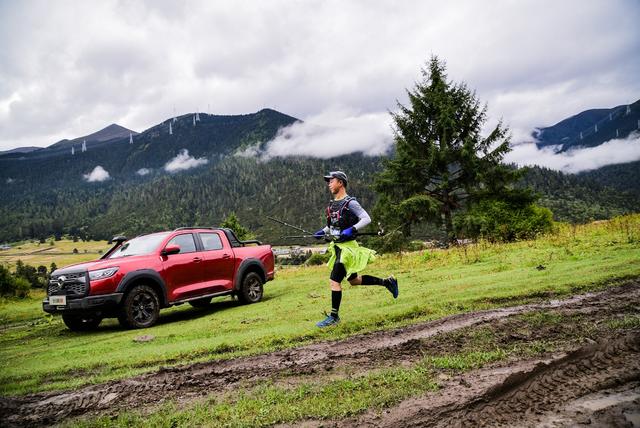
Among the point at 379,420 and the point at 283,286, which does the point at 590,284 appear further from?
the point at 283,286

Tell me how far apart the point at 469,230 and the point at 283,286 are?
12.4 metres

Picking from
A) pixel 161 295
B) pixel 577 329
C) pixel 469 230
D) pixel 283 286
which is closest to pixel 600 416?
pixel 577 329

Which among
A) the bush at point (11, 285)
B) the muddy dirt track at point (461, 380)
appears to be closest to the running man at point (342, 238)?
the muddy dirt track at point (461, 380)

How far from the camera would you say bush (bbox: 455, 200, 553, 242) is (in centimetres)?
2034

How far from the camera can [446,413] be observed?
3.00 m

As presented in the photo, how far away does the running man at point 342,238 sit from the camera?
6438mm

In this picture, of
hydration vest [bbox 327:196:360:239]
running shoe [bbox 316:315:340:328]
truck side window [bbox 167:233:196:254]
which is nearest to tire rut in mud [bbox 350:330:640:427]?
running shoe [bbox 316:315:340:328]

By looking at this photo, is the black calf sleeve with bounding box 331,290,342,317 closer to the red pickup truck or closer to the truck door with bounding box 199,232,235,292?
the red pickup truck

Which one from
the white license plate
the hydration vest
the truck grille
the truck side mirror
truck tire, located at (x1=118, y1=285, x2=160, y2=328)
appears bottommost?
truck tire, located at (x1=118, y1=285, x2=160, y2=328)

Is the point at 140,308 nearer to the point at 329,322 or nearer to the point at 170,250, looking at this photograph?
the point at 170,250

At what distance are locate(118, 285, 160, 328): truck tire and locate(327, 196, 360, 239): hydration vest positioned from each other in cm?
478

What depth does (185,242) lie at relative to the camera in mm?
10102

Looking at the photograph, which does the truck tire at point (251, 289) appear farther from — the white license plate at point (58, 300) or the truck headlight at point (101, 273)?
the white license plate at point (58, 300)

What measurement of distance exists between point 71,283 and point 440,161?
21494 mm
